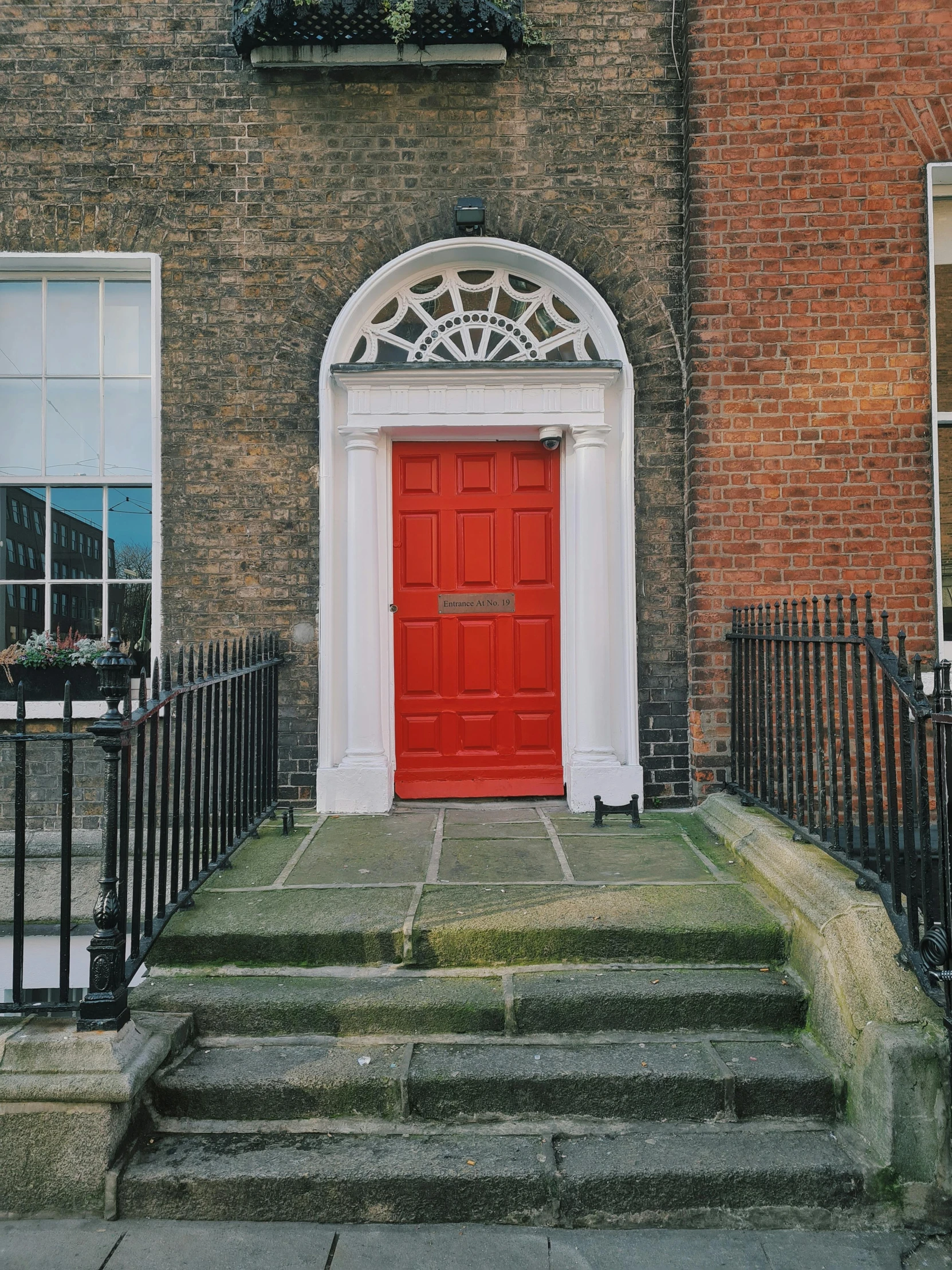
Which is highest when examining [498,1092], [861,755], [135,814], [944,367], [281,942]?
[944,367]

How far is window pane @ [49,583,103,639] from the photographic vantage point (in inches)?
219

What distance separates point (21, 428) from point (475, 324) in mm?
2954

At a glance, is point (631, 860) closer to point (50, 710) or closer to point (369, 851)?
point (369, 851)

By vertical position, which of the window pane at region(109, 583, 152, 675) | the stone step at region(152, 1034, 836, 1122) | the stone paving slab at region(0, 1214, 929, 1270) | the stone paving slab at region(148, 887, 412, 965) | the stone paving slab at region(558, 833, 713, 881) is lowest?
the stone paving slab at region(0, 1214, 929, 1270)

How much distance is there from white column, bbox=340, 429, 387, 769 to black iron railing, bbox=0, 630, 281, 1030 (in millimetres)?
823

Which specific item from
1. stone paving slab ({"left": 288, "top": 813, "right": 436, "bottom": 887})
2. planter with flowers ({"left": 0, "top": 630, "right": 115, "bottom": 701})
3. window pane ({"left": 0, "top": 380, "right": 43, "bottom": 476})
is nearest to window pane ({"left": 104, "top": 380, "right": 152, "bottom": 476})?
window pane ({"left": 0, "top": 380, "right": 43, "bottom": 476})

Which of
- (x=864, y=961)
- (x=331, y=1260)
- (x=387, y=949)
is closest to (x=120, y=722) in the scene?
(x=387, y=949)

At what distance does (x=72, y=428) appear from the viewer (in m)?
5.64

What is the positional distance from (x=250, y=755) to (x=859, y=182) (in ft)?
15.8

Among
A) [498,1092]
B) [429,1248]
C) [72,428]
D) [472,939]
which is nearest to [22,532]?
[72,428]

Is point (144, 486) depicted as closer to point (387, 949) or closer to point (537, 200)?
point (537, 200)

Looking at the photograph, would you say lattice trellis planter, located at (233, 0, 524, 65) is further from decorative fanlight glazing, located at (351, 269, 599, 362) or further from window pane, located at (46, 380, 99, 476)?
window pane, located at (46, 380, 99, 476)

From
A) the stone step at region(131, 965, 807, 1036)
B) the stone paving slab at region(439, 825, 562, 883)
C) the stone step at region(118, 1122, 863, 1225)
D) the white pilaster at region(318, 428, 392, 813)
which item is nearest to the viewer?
the stone step at region(118, 1122, 863, 1225)

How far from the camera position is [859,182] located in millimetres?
5238
